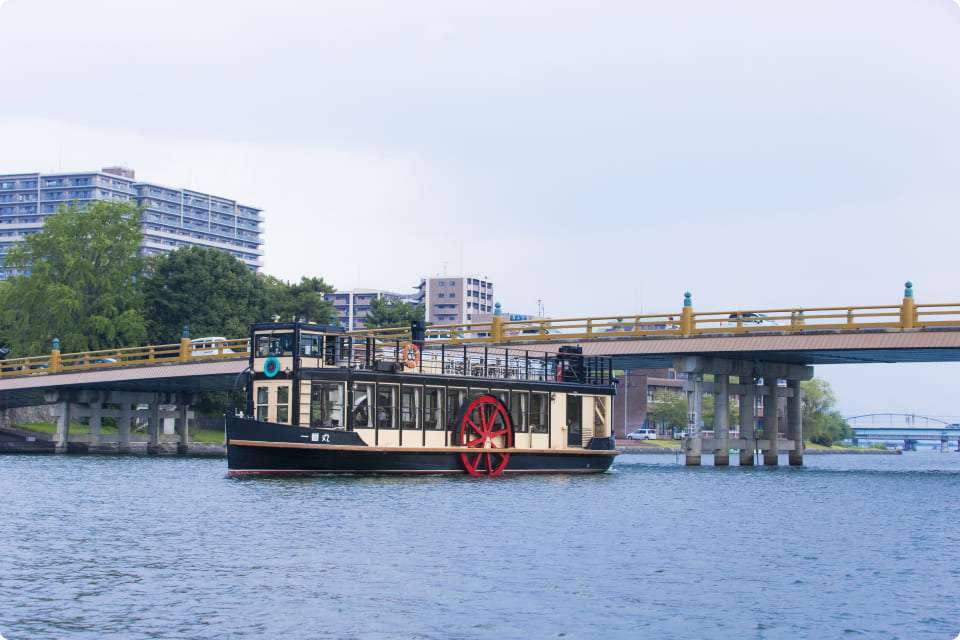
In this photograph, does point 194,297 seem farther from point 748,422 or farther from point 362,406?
point 362,406

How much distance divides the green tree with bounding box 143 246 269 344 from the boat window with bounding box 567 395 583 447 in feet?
167

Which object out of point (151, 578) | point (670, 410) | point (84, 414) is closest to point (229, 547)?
point (151, 578)

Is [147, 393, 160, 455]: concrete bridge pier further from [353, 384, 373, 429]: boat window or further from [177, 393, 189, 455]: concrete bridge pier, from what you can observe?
[353, 384, 373, 429]: boat window

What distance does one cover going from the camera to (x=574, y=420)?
52.2 meters

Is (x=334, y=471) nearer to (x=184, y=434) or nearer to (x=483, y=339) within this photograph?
(x=483, y=339)

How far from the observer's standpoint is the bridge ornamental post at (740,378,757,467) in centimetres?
6619

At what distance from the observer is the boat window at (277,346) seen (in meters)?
44.8

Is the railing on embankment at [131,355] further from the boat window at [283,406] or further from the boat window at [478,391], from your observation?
the boat window at [283,406]

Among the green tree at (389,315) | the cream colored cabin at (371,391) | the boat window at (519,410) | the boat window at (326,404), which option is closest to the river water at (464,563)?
the boat window at (326,404)

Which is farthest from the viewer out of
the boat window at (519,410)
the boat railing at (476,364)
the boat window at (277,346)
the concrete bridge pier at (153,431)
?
the concrete bridge pier at (153,431)

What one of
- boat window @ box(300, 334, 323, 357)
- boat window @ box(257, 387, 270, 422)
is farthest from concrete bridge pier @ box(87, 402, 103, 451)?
boat window @ box(300, 334, 323, 357)

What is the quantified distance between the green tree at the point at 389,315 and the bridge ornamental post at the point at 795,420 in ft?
168

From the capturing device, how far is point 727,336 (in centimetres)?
5828

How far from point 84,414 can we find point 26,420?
22.8 meters
